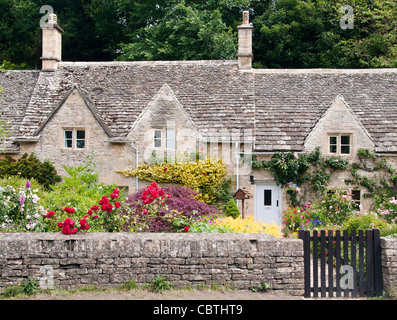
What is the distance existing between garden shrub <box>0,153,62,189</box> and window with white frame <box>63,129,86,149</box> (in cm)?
121

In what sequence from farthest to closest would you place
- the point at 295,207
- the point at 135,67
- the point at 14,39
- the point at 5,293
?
the point at 14,39, the point at 135,67, the point at 295,207, the point at 5,293

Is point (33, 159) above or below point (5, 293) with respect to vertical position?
above

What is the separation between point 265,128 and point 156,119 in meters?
4.76

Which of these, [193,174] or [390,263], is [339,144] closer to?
[193,174]

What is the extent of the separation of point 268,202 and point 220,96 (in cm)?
551

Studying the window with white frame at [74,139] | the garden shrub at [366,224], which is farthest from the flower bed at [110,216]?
→ the window with white frame at [74,139]

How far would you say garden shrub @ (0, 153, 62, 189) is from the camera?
16.9 metres

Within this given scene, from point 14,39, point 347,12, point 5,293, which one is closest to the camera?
point 5,293

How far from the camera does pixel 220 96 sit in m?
19.6

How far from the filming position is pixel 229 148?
1767 centimetres

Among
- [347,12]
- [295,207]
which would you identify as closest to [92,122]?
[295,207]

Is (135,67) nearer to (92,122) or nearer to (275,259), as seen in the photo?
(92,122)

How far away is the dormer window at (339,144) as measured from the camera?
17922 mm

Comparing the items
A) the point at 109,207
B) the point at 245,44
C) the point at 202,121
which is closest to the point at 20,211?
the point at 109,207
